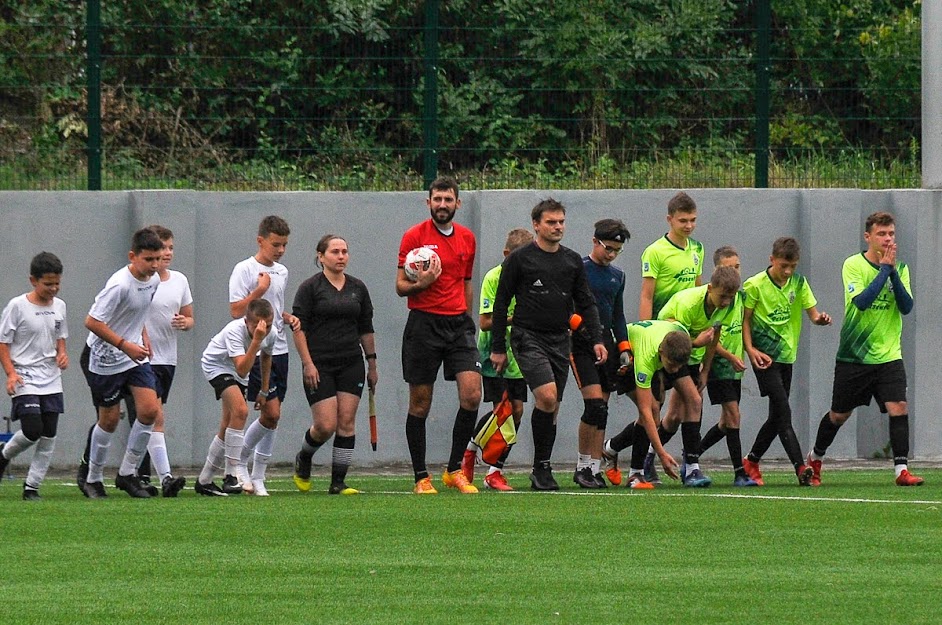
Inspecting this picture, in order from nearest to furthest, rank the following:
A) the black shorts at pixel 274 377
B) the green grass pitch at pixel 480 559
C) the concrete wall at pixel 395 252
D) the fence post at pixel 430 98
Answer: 1. the green grass pitch at pixel 480 559
2. the black shorts at pixel 274 377
3. the concrete wall at pixel 395 252
4. the fence post at pixel 430 98

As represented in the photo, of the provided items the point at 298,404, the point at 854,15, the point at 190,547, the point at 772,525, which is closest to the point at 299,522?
the point at 190,547

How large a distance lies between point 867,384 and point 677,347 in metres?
1.80

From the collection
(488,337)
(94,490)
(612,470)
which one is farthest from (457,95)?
(94,490)

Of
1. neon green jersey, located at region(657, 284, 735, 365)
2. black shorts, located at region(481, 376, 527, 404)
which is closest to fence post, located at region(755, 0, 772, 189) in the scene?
neon green jersey, located at region(657, 284, 735, 365)

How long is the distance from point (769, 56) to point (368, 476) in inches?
213

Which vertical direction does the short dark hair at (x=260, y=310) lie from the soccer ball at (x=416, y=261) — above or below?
below

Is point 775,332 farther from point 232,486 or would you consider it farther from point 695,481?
point 232,486

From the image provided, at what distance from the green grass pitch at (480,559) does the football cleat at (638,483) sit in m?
0.72

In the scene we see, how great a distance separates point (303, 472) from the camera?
11.7m

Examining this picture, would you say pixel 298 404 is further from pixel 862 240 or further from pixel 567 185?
pixel 862 240

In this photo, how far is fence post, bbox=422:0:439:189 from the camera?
604 inches

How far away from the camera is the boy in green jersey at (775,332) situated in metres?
11.9

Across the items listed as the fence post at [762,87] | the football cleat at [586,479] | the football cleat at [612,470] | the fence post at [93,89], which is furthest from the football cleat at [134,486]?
the fence post at [762,87]

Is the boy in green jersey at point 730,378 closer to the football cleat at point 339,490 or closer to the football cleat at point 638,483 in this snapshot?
the football cleat at point 638,483
